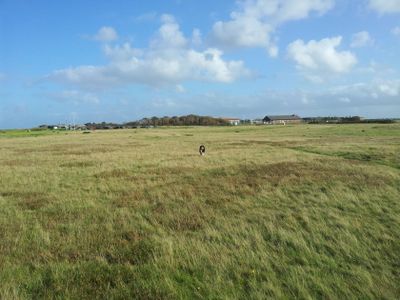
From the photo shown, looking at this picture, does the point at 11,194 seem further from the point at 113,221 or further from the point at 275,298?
the point at 275,298

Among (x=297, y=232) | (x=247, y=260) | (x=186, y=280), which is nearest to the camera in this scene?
(x=186, y=280)

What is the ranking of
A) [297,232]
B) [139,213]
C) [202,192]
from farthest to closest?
[202,192] < [139,213] < [297,232]

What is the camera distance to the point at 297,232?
30.8 feet

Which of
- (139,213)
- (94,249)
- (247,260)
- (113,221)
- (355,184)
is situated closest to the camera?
(247,260)

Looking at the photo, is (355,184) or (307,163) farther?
(307,163)

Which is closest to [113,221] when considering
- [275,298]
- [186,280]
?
[186,280]

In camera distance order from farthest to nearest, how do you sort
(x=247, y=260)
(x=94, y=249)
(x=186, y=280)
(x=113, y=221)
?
(x=113, y=221) < (x=94, y=249) < (x=247, y=260) < (x=186, y=280)

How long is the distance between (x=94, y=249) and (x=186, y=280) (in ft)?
8.57

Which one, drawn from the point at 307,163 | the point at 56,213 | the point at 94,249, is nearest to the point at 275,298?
the point at 94,249

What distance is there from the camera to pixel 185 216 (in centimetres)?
1107

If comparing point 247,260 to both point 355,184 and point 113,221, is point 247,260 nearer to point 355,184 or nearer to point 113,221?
point 113,221

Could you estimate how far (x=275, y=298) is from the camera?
6.14m

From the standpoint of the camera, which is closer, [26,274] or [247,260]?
[26,274]

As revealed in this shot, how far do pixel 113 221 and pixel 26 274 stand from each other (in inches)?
147
